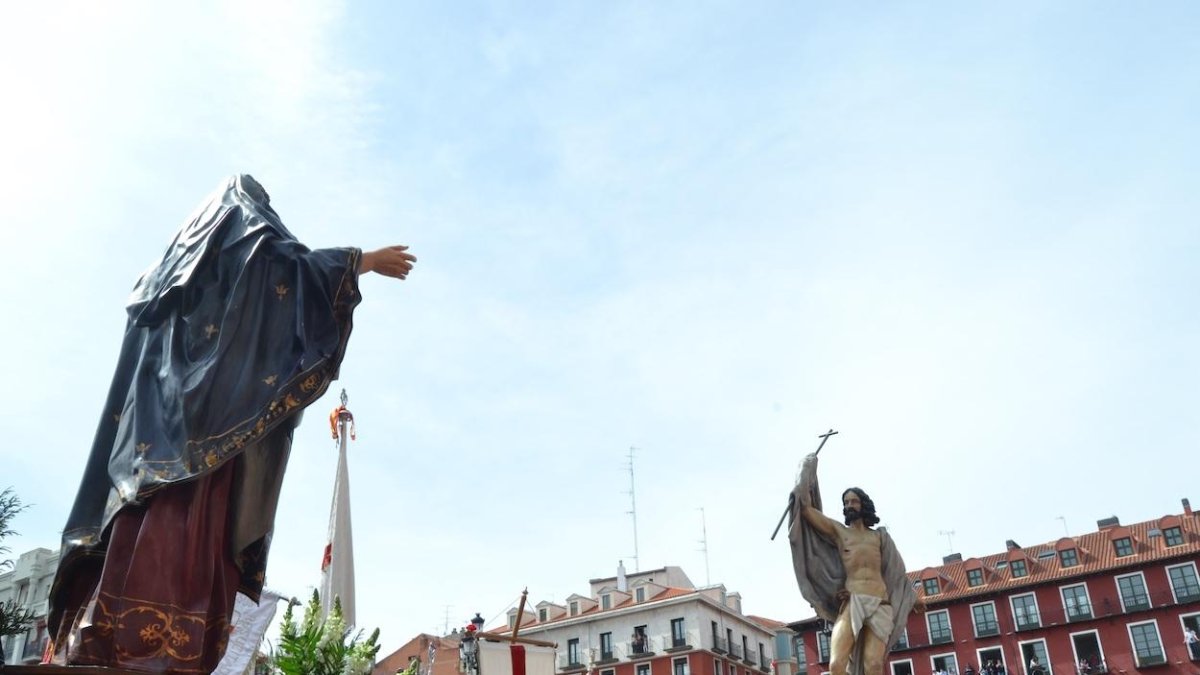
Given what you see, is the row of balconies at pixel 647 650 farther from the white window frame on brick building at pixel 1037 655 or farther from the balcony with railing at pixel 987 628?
the white window frame on brick building at pixel 1037 655

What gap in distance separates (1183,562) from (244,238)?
63.9m

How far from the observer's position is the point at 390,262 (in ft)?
22.5

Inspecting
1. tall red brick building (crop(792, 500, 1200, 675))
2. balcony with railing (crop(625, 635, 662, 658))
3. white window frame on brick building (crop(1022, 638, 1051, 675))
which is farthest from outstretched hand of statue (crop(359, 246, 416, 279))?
balcony with railing (crop(625, 635, 662, 658))

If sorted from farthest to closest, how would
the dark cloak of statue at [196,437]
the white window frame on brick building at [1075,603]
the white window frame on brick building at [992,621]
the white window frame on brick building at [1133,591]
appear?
the white window frame on brick building at [992,621] < the white window frame on brick building at [1075,603] < the white window frame on brick building at [1133,591] < the dark cloak of statue at [196,437]

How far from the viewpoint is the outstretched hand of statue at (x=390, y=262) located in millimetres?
6770

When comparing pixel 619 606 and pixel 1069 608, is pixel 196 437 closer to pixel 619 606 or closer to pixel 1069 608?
pixel 1069 608

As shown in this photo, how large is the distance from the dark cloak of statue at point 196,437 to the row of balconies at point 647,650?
2568 inches

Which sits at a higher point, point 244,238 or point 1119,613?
point 1119,613

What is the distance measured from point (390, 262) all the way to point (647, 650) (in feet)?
216

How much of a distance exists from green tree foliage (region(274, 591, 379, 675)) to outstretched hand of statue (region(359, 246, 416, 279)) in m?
2.04

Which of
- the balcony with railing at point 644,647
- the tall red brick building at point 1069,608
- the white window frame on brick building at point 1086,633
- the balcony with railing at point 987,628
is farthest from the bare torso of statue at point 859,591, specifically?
the balcony with railing at point 644,647

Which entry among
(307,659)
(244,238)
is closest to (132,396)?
(244,238)

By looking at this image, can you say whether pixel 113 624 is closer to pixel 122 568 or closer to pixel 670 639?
pixel 122 568

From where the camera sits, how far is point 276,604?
1570cm
